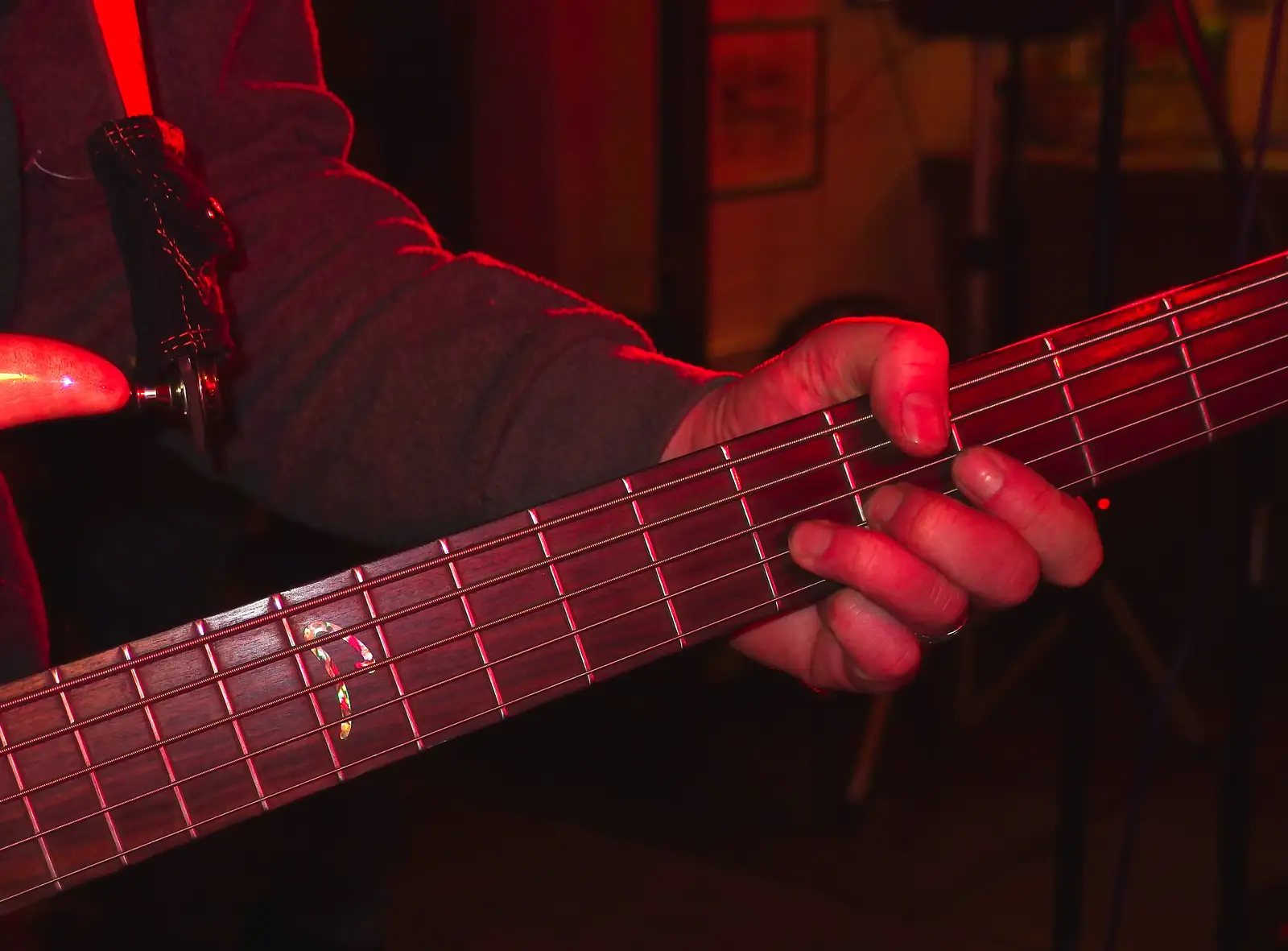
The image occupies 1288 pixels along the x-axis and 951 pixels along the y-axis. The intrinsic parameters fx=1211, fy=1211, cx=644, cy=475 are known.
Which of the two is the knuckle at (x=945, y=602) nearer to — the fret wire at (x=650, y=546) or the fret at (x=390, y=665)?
the fret wire at (x=650, y=546)

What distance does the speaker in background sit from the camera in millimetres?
1867

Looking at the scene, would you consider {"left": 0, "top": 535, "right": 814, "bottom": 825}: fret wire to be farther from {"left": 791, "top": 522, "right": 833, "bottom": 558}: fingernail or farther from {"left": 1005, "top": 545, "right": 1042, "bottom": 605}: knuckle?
{"left": 1005, "top": 545, "right": 1042, "bottom": 605}: knuckle

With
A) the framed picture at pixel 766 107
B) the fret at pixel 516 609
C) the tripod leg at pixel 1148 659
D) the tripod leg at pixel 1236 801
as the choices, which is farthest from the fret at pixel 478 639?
the framed picture at pixel 766 107

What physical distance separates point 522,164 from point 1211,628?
5.92 ft

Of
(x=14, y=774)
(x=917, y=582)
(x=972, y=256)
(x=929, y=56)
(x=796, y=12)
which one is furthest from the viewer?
(x=929, y=56)

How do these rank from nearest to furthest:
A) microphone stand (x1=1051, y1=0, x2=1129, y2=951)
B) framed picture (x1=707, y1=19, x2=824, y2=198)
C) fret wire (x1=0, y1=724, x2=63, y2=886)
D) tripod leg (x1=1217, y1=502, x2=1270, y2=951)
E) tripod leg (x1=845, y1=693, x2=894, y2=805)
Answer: fret wire (x1=0, y1=724, x2=63, y2=886) < microphone stand (x1=1051, y1=0, x2=1129, y2=951) < tripod leg (x1=1217, y1=502, x2=1270, y2=951) < tripod leg (x1=845, y1=693, x2=894, y2=805) < framed picture (x1=707, y1=19, x2=824, y2=198)

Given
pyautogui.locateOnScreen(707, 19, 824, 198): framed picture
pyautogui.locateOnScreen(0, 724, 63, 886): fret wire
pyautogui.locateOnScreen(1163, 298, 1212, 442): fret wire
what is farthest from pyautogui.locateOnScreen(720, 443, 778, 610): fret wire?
pyautogui.locateOnScreen(707, 19, 824, 198): framed picture

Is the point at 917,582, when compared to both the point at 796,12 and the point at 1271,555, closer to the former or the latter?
the point at 1271,555

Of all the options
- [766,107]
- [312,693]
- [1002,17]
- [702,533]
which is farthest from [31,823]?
[766,107]

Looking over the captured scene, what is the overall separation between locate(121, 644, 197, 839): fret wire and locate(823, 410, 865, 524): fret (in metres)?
0.41

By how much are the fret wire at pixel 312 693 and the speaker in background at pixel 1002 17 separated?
5.25 feet

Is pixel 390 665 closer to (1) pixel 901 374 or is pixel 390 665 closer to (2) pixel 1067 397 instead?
(1) pixel 901 374

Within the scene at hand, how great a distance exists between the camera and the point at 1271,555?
2641 millimetres

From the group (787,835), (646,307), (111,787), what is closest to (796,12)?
(646,307)
